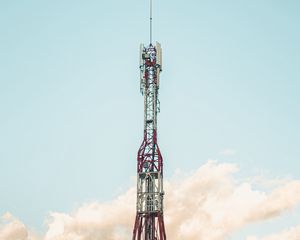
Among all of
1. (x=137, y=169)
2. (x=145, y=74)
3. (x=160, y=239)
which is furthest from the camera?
(x=145, y=74)

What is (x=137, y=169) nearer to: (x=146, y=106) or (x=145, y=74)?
(x=146, y=106)

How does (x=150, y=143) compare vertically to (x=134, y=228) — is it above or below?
above

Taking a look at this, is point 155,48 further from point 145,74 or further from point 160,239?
A: point 160,239

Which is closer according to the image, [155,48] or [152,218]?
[152,218]

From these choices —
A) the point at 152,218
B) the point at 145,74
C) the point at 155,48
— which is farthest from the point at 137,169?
the point at 155,48

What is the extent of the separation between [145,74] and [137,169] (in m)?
22.9

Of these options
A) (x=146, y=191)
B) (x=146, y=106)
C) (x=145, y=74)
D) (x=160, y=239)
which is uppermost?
(x=145, y=74)

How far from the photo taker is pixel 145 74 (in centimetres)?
11238

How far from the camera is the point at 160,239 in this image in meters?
98.7

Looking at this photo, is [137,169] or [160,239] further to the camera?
[137,169]

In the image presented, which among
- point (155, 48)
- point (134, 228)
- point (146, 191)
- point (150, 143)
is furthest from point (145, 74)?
point (134, 228)

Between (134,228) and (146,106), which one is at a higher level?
(146,106)

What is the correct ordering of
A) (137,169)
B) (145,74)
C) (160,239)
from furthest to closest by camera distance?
(145,74)
(137,169)
(160,239)

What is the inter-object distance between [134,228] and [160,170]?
13.6 metres
